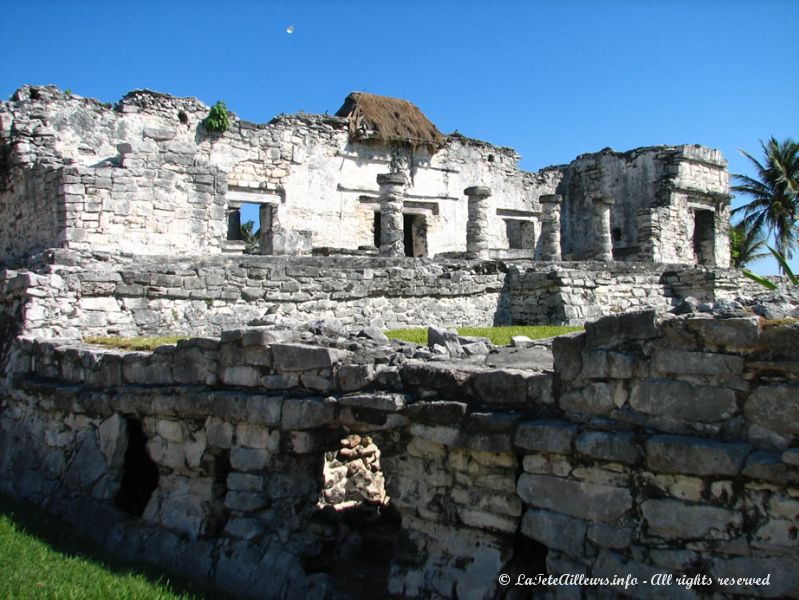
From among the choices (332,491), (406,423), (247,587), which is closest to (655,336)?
(406,423)

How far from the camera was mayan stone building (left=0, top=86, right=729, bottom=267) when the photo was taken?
11.3 metres

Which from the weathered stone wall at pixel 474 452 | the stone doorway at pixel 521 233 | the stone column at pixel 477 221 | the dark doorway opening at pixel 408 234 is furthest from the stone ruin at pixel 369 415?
the stone doorway at pixel 521 233

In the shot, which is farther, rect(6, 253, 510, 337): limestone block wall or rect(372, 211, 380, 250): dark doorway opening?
rect(372, 211, 380, 250): dark doorway opening

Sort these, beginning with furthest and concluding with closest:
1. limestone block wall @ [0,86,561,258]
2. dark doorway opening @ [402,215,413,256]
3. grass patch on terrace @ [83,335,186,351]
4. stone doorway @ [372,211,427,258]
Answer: dark doorway opening @ [402,215,413,256]
stone doorway @ [372,211,427,258]
limestone block wall @ [0,86,561,258]
grass patch on terrace @ [83,335,186,351]

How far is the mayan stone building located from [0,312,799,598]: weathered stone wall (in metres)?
4.72

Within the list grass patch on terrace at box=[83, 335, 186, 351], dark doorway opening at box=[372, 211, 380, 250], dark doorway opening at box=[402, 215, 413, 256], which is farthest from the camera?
dark doorway opening at box=[402, 215, 413, 256]

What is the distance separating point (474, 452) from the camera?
4.36 meters

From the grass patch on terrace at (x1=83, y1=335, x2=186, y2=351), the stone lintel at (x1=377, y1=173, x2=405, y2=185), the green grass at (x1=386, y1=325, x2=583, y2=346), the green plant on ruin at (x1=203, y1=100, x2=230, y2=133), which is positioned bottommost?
the green grass at (x1=386, y1=325, x2=583, y2=346)

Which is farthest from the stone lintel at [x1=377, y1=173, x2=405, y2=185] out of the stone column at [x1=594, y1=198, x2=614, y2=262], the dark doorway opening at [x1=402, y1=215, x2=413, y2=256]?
the dark doorway opening at [x1=402, y1=215, x2=413, y2=256]

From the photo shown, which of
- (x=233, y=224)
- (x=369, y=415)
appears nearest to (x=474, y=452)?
(x=369, y=415)

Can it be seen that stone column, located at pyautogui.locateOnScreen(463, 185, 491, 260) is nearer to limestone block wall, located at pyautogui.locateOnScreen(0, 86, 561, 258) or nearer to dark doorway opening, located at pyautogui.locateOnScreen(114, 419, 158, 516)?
limestone block wall, located at pyautogui.locateOnScreen(0, 86, 561, 258)

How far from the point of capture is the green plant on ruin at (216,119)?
19234mm

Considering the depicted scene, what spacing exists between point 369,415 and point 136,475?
2993 mm

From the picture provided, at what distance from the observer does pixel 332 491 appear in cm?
639
